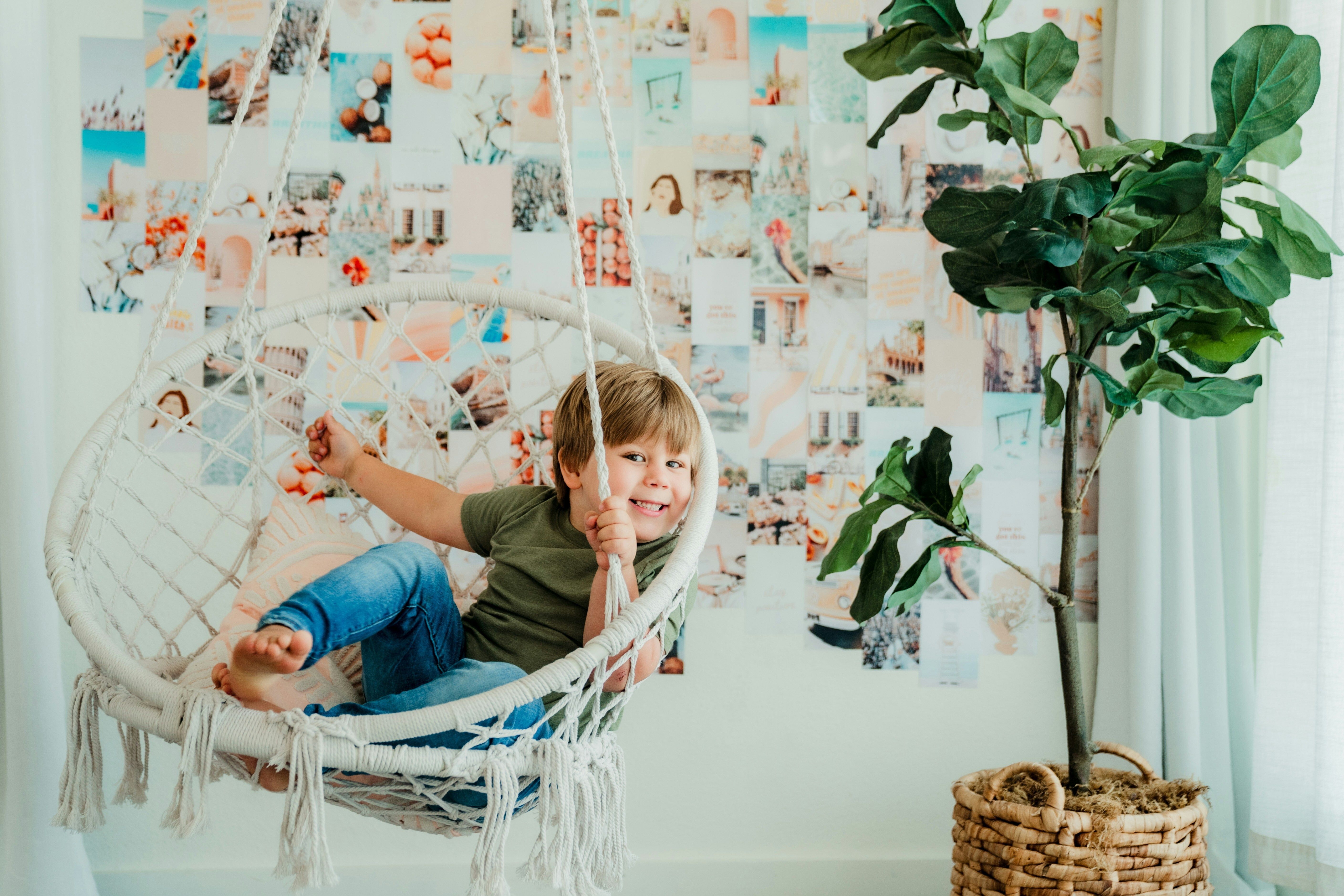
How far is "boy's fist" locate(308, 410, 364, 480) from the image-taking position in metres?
1.35

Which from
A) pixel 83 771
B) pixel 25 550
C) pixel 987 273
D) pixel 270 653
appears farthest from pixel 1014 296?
pixel 25 550

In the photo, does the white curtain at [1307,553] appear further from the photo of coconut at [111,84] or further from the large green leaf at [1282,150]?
the photo of coconut at [111,84]

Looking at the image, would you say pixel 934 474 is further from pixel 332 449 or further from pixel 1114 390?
pixel 332 449

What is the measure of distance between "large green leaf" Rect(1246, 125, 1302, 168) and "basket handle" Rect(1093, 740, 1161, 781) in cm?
80

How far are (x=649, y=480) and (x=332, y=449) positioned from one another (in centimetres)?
51

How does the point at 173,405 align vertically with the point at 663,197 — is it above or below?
below

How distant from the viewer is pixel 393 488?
4.38 feet

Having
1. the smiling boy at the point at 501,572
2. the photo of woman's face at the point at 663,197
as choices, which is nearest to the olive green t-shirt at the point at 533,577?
the smiling boy at the point at 501,572

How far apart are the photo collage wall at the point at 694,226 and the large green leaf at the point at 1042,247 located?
1.70 ft

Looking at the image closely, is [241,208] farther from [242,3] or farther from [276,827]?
[276,827]

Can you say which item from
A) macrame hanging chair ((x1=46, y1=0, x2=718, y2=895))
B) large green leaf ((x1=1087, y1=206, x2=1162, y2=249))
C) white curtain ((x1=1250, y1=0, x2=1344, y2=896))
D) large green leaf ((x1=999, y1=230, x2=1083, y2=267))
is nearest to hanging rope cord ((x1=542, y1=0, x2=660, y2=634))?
macrame hanging chair ((x1=46, y1=0, x2=718, y2=895))

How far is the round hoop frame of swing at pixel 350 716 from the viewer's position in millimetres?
837

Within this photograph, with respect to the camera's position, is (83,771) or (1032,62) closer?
(83,771)

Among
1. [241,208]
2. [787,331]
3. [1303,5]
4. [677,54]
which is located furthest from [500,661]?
[1303,5]
